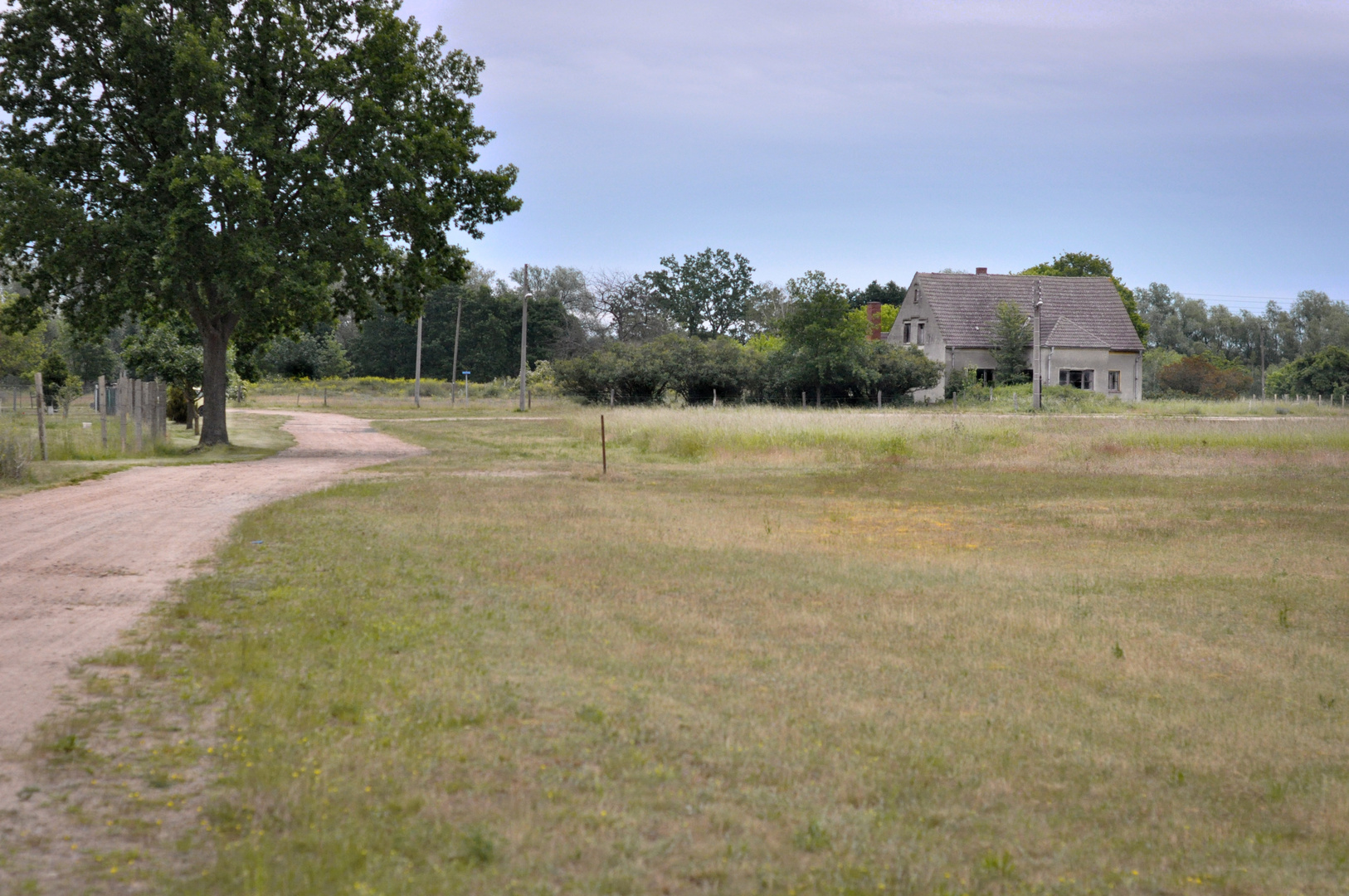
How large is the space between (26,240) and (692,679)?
26.4 metres

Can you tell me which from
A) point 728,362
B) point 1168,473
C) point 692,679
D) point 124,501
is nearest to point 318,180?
point 124,501

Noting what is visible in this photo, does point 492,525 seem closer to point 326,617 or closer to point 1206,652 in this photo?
point 326,617

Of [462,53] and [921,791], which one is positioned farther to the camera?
[462,53]

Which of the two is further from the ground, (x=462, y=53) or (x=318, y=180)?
(x=462, y=53)

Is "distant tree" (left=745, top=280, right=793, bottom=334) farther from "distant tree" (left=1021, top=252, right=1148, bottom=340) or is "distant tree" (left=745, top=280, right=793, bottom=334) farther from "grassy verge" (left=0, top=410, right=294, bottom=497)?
"grassy verge" (left=0, top=410, right=294, bottom=497)

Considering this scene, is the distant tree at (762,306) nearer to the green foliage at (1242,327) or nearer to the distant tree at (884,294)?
the distant tree at (884,294)

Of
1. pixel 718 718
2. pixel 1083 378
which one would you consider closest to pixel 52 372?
pixel 1083 378

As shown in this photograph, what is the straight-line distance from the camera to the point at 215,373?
102ft

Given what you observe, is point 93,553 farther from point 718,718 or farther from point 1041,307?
point 1041,307

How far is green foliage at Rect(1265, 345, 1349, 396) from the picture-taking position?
67.2 meters

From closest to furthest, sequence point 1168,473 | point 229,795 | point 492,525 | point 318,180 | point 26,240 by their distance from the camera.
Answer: point 229,795, point 492,525, point 1168,473, point 26,240, point 318,180

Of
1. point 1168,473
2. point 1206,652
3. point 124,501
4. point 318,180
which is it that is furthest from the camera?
point 318,180

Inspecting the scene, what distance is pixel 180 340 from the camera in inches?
1510

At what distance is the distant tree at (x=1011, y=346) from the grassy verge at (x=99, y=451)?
4083cm
